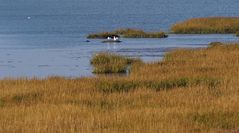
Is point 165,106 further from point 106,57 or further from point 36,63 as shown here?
point 36,63

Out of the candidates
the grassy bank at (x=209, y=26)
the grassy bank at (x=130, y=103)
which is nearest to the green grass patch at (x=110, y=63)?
the grassy bank at (x=130, y=103)

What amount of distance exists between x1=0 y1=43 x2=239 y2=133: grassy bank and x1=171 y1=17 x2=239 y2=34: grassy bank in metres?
48.1

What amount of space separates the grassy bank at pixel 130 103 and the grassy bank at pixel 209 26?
48064 mm

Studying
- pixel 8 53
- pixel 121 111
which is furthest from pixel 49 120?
pixel 8 53

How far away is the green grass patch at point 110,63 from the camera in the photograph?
35312mm

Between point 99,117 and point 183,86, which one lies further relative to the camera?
point 183,86

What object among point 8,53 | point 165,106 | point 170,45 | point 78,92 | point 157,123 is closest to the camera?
point 157,123

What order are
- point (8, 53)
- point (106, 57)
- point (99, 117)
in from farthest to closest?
point (8, 53), point (106, 57), point (99, 117)

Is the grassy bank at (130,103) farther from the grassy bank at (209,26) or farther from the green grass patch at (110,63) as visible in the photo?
the grassy bank at (209,26)

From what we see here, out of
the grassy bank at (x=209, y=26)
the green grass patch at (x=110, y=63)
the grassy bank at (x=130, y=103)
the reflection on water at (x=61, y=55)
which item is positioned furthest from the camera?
the grassy bank at (x=209, y=26)

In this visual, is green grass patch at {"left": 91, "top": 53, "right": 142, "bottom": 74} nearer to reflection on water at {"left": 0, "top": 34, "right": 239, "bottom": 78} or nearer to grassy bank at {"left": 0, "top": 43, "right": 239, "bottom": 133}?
reflection on water at {"left": 0, "top": 34, "right": 239, "bottom": 78}

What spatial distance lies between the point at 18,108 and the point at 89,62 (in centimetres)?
2368

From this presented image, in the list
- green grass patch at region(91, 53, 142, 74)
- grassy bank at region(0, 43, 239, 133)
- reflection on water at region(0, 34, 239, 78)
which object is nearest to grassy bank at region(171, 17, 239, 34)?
reflection on water at region(0, 34, 239, 78)

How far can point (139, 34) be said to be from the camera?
72.0 metres
